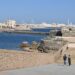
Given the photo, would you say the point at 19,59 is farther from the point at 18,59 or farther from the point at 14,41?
the point at 14,41

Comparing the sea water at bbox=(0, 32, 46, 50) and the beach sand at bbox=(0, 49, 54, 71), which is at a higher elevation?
the beach sand at bbox=(0, 49, 54, 71)

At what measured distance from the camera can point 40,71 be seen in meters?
18.2

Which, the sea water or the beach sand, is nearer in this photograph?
the beach sand

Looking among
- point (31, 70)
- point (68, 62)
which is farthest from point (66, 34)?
point (31, 70)

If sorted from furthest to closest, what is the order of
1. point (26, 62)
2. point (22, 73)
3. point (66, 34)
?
1. point (66, 34)
2. point (26, 62)
3. point (22, 73)

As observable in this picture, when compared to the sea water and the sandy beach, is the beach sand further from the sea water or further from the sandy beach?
the sea water

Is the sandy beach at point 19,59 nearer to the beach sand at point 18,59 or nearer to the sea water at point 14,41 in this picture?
the beach sand at point 18,59

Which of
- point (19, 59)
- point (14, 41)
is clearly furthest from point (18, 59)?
point (14, 41)

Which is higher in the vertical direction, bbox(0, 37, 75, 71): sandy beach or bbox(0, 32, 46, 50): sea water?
bbox(0, 37, 75, 71): sandy beach

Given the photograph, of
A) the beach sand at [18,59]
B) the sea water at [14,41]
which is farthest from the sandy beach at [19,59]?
the sea water at [14,41]

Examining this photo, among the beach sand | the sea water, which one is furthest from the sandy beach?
the sea water

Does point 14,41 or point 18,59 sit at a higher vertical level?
point 18,59

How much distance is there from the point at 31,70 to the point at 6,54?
1587 mm

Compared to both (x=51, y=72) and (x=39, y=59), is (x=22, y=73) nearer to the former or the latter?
(x=51, y=72)
